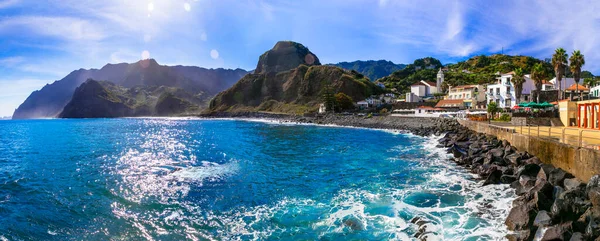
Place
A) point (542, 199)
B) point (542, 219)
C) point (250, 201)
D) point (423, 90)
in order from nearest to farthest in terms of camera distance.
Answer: point (542, 219)
point (542, 199)
point (250, 201)
point (423, 90)

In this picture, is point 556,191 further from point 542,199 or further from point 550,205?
point 542,199

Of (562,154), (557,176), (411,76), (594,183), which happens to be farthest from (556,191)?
(411,76)

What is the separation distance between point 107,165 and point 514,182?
1323 inches

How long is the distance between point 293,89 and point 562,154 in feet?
494

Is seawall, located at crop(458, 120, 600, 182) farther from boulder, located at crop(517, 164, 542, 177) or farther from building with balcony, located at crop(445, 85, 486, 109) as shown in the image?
building with balcony, located at crop(445, 85, 486, 109)

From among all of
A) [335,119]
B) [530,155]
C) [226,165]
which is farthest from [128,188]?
[335,119]

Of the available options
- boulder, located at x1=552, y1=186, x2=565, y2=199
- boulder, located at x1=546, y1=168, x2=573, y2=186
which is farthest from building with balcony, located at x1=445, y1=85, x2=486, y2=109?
boulder, located at x1=552, y1=186, x2=565, y2=199

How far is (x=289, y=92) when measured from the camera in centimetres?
16600

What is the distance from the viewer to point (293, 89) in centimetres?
16650

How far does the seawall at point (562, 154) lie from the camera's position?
15.0 metres

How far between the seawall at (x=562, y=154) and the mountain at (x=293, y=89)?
10887 cm

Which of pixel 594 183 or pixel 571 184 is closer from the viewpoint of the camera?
pixel 594 183

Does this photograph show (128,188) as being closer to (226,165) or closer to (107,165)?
(226,165)

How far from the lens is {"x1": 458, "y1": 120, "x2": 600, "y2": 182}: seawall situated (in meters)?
15.0
